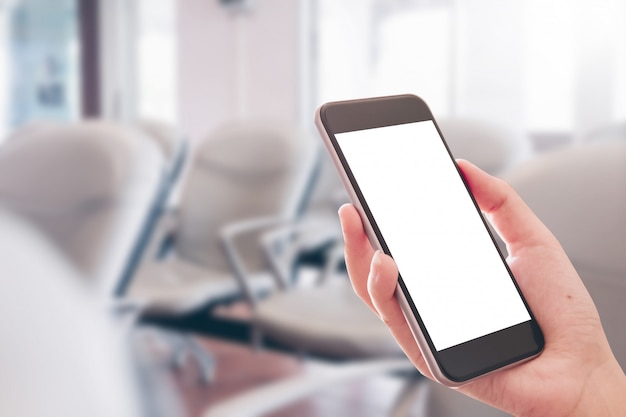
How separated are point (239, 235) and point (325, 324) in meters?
0.71

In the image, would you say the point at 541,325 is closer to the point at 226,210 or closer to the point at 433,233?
the point at 433,233

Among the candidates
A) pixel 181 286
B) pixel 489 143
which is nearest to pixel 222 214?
pixel 181 286

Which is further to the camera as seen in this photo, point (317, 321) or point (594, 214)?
point (317, 321)

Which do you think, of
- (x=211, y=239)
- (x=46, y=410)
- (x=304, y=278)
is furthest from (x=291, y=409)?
(x=46, y=410)

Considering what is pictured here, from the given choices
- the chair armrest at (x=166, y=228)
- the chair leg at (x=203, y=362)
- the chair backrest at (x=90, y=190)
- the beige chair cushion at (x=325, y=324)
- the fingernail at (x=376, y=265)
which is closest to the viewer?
the fingernail at (x=376, y=265)

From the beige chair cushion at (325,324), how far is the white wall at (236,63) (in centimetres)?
247

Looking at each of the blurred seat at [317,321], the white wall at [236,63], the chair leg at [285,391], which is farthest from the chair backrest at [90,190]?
the white wall at [236,63]

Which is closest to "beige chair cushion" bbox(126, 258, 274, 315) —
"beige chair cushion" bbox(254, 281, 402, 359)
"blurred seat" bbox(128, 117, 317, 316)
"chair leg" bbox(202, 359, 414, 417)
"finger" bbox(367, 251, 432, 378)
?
"blurred seat" bbox(128, 117, 317, 316)

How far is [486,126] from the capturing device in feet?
5.73

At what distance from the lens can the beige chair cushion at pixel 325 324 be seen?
4.92 ft

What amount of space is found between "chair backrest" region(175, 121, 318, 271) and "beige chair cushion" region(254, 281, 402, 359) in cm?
40

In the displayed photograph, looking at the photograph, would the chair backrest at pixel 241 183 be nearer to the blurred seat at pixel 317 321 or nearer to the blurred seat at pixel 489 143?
the blurred seat at pixel 317 321

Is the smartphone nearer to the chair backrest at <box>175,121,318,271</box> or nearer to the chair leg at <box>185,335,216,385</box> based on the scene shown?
the chair backrest at <box>175,121,318,271</box>

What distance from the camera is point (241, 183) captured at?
233cm
